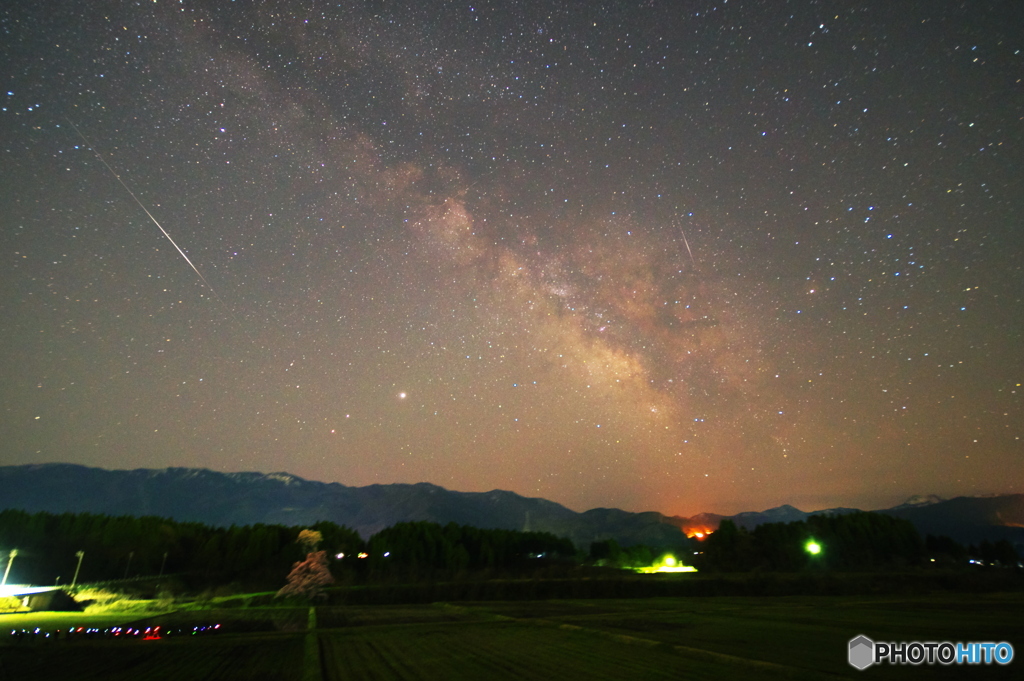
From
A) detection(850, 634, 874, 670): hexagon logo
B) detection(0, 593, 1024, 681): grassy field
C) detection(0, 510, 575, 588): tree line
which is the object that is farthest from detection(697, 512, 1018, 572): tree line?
detection(850, 634, 874, 670): hexagon logo

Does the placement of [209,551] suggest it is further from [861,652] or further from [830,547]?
[830,547]

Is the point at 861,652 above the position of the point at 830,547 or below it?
below

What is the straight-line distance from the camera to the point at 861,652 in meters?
16.6

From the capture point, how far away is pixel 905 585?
48.7 m

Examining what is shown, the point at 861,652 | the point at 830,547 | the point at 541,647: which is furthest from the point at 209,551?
the point at 830,547

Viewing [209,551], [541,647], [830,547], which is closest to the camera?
[541,647]

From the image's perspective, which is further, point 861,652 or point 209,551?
point 209,551

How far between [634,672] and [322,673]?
337 inches

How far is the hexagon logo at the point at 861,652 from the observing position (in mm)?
14933

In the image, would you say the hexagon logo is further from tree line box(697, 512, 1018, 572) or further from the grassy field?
tree line box(697, 512, 1018, 572)

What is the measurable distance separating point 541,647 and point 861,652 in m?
9.93

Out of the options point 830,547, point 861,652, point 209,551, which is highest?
point 830,547

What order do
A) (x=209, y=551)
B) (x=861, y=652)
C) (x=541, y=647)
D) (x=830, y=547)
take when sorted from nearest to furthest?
(x=861, y=652) < (x=541, y=647) < (x=209, y=551) < (x=830, y=547)

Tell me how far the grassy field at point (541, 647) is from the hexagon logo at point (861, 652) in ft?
1.06
